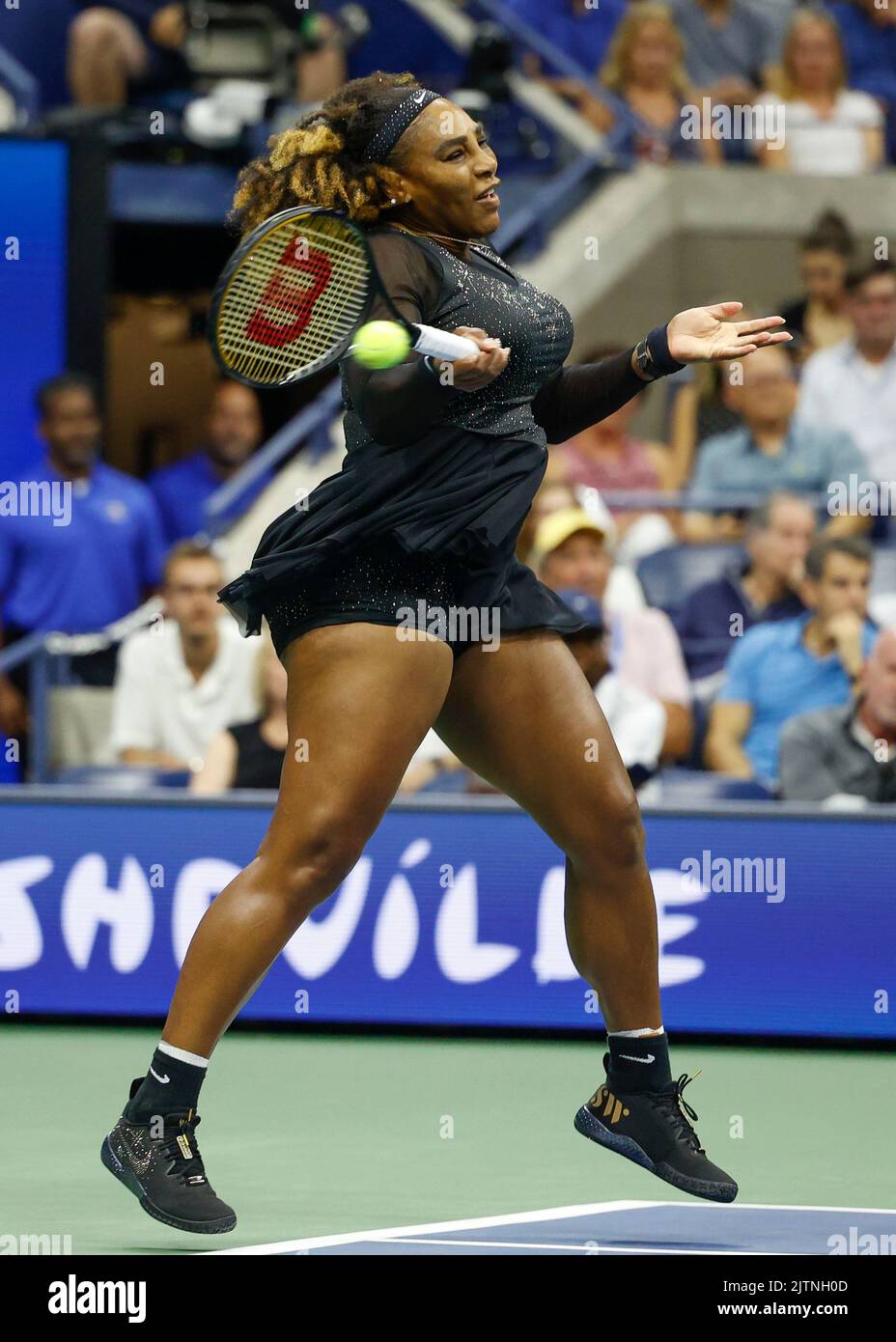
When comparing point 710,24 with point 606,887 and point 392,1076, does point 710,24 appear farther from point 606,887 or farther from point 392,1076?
point 606,887

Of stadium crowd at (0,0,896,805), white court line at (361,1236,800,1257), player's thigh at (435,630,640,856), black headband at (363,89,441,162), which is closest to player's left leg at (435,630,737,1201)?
player's thigh at (435,630,640,856)

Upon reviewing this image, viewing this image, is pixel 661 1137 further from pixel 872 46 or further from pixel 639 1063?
pixel 872 46

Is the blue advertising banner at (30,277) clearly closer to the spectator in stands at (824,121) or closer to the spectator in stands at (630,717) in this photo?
the spectator in stands at (630,717)

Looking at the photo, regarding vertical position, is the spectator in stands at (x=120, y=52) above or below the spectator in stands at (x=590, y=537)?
above

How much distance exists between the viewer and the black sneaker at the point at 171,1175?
13.8 feet

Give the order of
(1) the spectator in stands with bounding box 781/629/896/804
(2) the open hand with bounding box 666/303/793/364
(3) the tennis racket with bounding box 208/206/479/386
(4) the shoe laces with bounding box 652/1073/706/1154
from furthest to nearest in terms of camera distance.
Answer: (1) the spectator in stands with bounding box 781/629/896/804 → (4) the shoe laces with bounding box 652/1073/706/1154 → (2) the open hand with bounding box 666/303/793/364 → (3) the tennis racket with bounding box 208/206/479/386

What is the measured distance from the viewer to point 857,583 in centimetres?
844

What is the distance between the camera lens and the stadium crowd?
8.18 metres

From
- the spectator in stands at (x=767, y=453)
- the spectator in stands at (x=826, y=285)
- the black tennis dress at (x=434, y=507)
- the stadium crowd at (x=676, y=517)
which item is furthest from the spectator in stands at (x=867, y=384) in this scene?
the black tennis dress at (x=434, y=507)

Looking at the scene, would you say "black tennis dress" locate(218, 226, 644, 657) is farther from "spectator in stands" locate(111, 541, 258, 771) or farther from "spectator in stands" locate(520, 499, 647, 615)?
"spectator in stands" locate(111, 541, 258, 771)

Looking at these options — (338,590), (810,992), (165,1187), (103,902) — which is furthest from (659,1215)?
(103,902)

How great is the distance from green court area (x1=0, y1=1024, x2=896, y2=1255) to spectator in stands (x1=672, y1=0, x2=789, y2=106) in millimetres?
6816

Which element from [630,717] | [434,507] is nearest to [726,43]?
[630,717]

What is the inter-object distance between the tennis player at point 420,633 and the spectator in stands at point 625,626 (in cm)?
370
